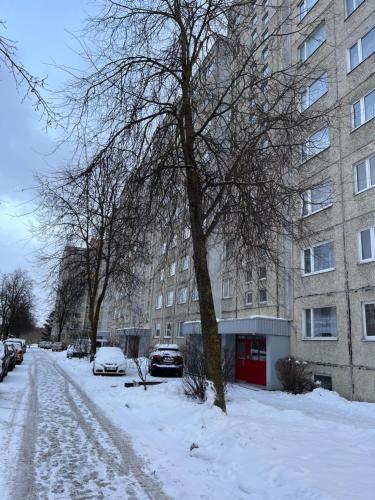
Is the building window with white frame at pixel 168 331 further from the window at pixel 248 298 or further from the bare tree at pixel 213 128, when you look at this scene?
the bare tree at pixel 213 128

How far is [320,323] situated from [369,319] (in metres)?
3.13

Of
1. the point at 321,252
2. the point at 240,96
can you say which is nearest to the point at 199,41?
the point at 240,96

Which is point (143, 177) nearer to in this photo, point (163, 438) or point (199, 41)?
point (199, 41)

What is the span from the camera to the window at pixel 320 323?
17656mm

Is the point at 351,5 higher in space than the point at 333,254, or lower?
higher

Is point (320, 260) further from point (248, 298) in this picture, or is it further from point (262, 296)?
point (248, 298)

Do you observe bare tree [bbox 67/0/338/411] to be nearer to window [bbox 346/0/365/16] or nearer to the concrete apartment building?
the concrete apartment building

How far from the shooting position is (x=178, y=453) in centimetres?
697

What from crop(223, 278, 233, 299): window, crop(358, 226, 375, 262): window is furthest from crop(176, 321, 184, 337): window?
crop(358, 226, 375, 262): window

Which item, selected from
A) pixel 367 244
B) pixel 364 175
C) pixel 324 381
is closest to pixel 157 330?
pixel 324 381

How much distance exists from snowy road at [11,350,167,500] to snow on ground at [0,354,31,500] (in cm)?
11

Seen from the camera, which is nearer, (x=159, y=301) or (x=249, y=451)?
(x=249, y=451)

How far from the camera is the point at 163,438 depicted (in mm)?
8102

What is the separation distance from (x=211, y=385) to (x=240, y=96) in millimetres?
6377
